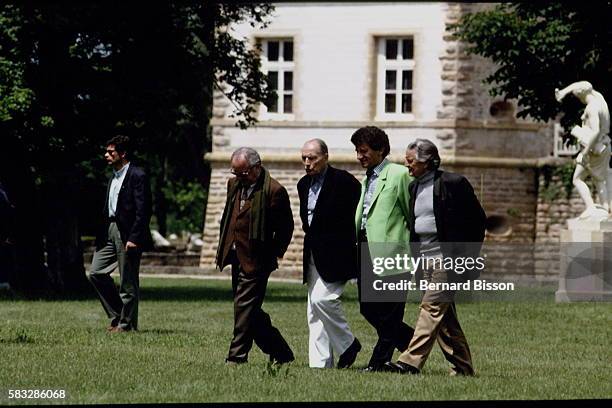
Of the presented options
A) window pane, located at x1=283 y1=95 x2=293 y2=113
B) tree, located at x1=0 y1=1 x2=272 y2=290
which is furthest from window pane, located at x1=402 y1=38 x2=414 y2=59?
tree, located at x1=0 y1=1 x2=272 y2=290

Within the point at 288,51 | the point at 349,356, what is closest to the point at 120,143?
the point at 349,356

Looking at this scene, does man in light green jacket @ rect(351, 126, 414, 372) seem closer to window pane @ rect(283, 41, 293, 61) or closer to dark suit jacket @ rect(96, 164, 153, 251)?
dark suit jacket @ rect(96, 164, 153, 251)

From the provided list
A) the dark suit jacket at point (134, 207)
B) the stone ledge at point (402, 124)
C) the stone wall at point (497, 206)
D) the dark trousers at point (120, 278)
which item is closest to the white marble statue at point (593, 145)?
the dark trousers at point (120, 278)

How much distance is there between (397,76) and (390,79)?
20 centimetres

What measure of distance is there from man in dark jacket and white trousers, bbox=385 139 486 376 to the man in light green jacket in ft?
0.52

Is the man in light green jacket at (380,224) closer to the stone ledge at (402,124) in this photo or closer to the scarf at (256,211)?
the scarf at (256,211)

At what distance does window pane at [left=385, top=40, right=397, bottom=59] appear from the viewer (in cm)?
4278

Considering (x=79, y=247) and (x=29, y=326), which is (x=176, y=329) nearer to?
(x=29, y=326)

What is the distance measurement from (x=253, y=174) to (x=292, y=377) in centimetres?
203

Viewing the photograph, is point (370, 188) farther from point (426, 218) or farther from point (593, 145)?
point (593, 145)

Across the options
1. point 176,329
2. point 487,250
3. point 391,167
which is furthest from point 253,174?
point 487,250

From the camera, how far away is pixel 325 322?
14750 mm

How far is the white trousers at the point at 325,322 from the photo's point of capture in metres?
14.7

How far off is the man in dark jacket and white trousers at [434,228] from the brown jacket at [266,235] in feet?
3.96
